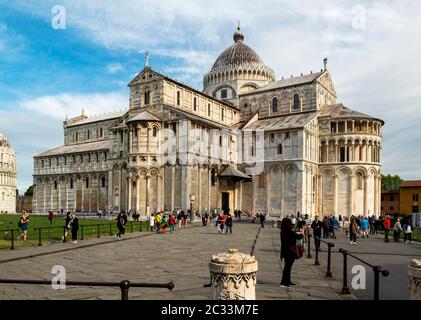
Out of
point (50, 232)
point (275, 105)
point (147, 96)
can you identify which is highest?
point (275, 105)

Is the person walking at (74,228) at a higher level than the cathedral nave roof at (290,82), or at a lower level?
lower

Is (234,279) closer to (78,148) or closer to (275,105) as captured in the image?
(275,105)

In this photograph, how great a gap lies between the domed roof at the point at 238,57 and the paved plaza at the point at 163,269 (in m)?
42.1

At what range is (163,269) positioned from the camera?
11.6m

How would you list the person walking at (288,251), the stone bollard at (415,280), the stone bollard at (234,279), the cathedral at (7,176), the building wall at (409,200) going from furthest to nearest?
the cathedral at (7,176)
the building wall at (409,200)
the person walking at (288,251)
the stone bollard at (415,280)
the stone bollard at (234,279)

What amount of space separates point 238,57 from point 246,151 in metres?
16.0

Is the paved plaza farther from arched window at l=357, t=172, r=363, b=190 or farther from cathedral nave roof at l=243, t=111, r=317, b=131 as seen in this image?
arched window at l=357, t=172, r=363, b=190

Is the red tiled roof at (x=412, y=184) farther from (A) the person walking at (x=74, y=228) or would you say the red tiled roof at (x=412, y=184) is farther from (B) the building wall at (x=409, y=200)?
(A) the person walking at (x=74, y=228)

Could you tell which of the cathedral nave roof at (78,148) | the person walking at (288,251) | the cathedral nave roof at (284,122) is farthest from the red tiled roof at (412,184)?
the person walking at (288,251)

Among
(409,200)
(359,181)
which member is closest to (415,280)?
(359,181)

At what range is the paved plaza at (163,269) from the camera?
8523 millimetres

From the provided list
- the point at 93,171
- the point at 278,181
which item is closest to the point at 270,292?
the point at 278,181
